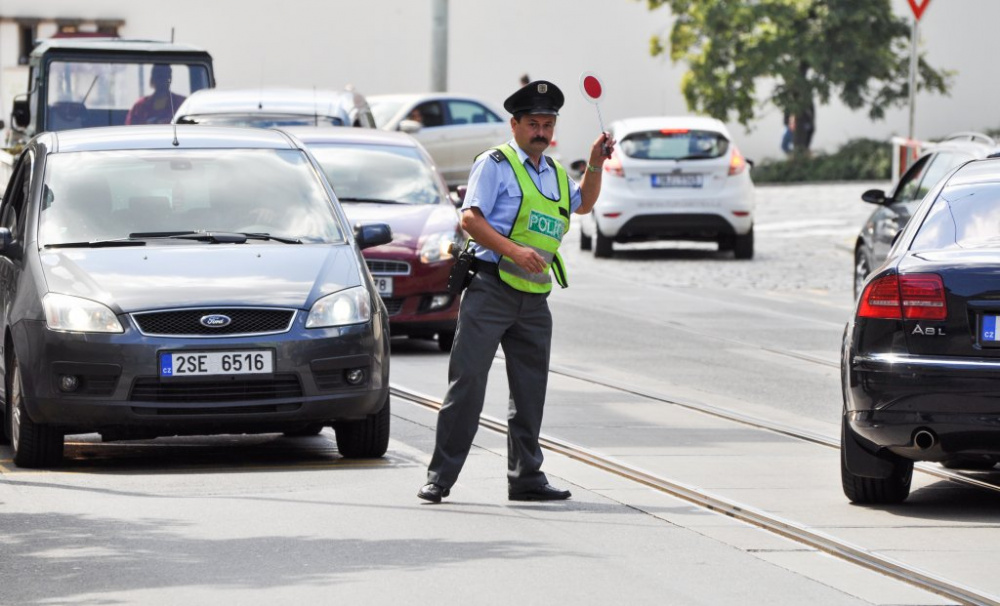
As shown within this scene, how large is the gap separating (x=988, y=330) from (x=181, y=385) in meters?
3.40

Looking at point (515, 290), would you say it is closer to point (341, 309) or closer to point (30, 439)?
point (341, 309)

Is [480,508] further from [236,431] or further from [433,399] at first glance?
[433,399]

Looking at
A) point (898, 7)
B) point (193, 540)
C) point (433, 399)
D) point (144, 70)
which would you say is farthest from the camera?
point (898, 7)

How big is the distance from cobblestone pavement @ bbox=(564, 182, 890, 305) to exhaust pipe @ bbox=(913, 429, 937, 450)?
35.3 ft

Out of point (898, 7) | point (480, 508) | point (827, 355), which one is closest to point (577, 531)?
point (480, 508)

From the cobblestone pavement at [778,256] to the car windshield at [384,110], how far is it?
389cm

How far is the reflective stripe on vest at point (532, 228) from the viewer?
811 centimetres

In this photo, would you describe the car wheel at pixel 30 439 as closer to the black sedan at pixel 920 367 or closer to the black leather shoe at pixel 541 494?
the black leather shoe at pixel 541 494

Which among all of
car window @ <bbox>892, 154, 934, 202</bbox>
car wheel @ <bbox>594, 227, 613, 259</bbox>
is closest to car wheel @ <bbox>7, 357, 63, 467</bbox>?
car window @ <bbox>892, 154, 934, 202</bbox>

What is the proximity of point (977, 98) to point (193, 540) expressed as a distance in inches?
1442

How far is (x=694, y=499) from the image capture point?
8305mm

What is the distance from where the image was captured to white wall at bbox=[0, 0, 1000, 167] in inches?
1578

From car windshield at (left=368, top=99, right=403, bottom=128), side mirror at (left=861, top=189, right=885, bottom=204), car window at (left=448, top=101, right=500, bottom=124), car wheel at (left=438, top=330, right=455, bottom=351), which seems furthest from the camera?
car windshield at (left=368, top=99, right=403, bottom=128)

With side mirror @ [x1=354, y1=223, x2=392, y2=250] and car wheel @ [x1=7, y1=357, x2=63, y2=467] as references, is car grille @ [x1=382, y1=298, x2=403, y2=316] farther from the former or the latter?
car wheel @ [x1=7, y1=357, x2=63, y2=467]
